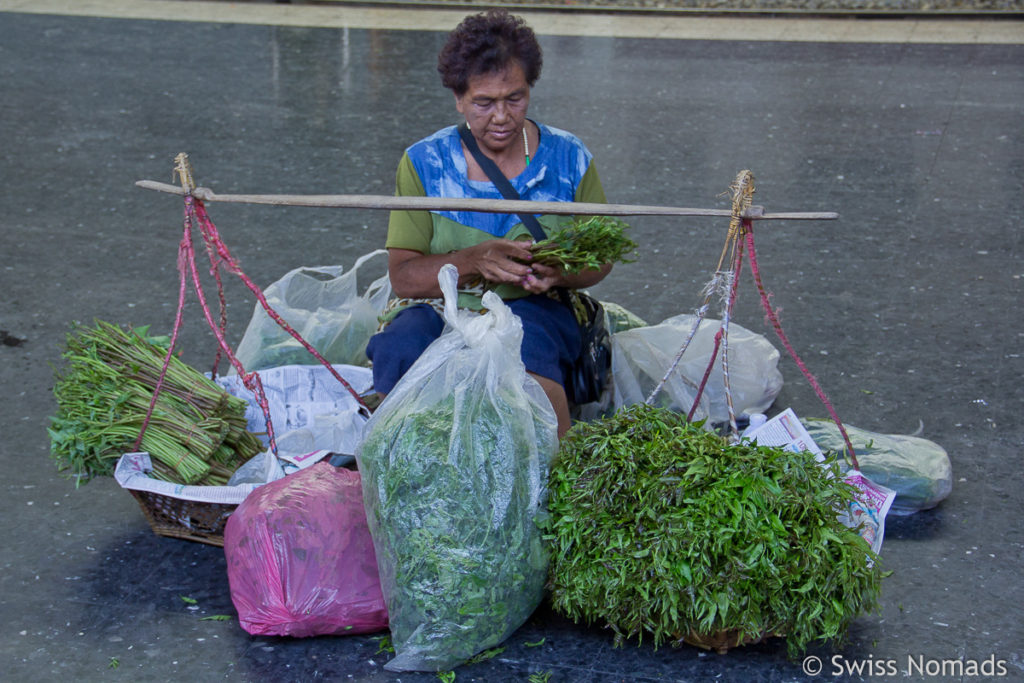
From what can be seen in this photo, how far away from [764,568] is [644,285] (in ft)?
7.14

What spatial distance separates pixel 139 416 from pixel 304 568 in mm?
626

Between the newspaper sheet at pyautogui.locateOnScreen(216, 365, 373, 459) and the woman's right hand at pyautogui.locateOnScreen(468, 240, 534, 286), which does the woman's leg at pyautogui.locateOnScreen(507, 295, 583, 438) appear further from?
the newspaper sheet at pyautogui.locateOnScreen(216, 365, 373, 459)

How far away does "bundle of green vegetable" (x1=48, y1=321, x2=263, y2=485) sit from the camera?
8.14 feet

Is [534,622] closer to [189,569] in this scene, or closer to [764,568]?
[764,568]

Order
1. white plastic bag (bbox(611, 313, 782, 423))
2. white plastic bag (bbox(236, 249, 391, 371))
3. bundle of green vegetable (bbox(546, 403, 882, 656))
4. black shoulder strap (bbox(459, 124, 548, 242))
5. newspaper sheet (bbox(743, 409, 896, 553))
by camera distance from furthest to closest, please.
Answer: white plastic bag (bbox(236, 249, 391, 371)) → white plastic bag (bbox(611, 313, 782, 423)) → black shoulder strap (bbox(459, 124, 548, 242)) → newspaper sheet (bbox(743, 409, 896, 553)) → bundle of green vegetable (bbox(546, 403, 882, 656))

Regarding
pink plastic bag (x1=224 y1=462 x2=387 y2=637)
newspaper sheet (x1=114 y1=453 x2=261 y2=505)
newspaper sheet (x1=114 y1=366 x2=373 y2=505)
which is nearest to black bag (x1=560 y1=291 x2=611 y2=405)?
newspaper sheet (x1=114 y1=366 x2=373 y2=505)

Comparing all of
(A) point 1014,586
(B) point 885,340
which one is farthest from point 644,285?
(A) point 1014,586

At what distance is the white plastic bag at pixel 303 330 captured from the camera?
10.4 ft

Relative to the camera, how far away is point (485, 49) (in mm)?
2477

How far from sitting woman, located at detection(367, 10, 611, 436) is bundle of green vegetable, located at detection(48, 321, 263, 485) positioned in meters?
0.39

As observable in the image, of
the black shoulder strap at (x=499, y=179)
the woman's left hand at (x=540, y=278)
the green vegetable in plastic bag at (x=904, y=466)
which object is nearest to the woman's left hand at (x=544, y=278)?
the woman's left hand at (x=540, y=278)

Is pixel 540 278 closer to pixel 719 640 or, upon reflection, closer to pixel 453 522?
pixel 453 522

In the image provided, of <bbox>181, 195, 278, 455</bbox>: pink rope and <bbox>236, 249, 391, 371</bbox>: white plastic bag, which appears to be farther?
<bbox>236, 249, 391, 371</bbox>: white plastic bag

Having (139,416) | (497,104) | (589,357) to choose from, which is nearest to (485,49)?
(497,104)
